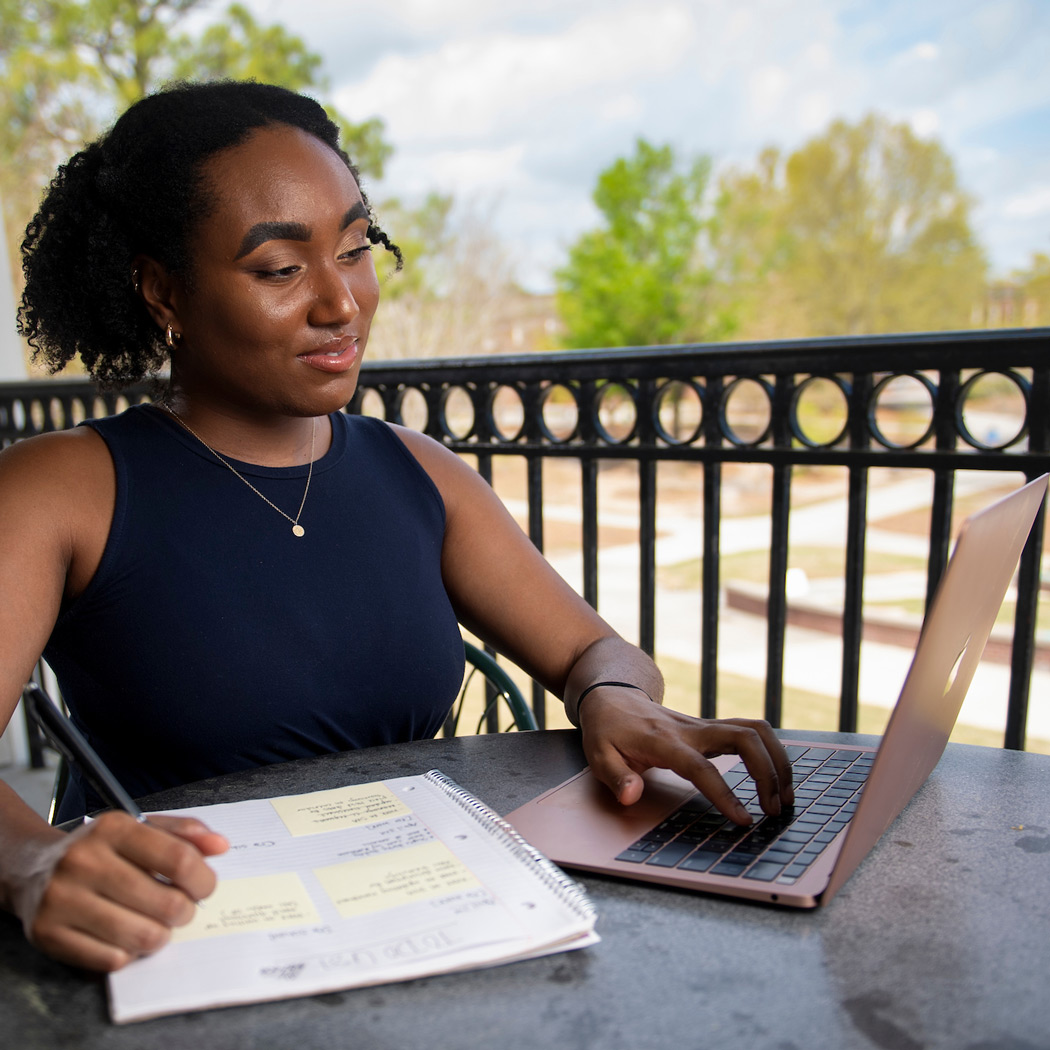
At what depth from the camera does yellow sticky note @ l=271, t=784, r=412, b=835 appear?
0.86 m

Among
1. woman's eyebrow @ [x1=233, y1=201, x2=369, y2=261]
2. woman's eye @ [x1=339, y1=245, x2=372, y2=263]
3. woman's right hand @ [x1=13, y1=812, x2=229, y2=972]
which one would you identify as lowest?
woman's right hand @ [x1=13, y1=812, x2=229, y2=972]

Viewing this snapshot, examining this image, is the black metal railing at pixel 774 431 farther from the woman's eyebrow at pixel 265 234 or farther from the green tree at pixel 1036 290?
the green tree at pixel 1036 290

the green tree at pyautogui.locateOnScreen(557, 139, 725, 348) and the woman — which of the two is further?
the green tree at pyautogui.locateOnScreen(557, 139, 725, 348)

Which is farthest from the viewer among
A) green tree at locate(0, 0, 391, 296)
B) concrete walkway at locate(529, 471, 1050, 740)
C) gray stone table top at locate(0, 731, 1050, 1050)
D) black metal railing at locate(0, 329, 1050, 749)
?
green tree at locate(0, 0, 391, 296)

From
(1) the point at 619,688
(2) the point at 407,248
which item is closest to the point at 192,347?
(1) the point at 619,688

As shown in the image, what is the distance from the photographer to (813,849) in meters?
0.81

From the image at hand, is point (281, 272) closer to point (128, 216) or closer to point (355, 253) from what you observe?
point (355, 253)

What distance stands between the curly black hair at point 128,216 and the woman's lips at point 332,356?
19cm

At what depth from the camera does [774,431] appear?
6.12 ft

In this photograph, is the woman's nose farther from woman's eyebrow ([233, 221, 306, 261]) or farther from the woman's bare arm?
the woman's bare arm

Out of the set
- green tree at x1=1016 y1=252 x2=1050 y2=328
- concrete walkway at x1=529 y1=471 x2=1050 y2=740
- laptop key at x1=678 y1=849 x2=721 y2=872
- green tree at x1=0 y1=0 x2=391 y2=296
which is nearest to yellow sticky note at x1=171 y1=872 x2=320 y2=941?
laptop key at x1=678 y1=849 x2=721 y2=872

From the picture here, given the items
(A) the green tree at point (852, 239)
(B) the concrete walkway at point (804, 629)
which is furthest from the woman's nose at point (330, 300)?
(A) the green tree at point (852, 239)

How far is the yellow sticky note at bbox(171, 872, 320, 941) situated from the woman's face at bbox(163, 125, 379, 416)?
2.21 ft

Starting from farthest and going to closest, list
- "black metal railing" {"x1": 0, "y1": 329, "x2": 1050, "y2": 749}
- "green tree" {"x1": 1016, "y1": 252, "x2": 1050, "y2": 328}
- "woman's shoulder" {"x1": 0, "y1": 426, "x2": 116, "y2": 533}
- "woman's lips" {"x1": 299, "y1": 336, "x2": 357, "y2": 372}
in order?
"green tree" {"x1": 1016, "y1": 252, "x2": 1050, "y2": 328} → "black metal railing" {"x1": 0, "y1": 329, "x2": 1050, "y2": 749} → "woman's lips" {"x1": 299, "y1": 336, "x2": 357, "y2": 372} → "woman's shoulder" {"x1": 0, "y1": 426, "x2": 116, "y2": 533}
